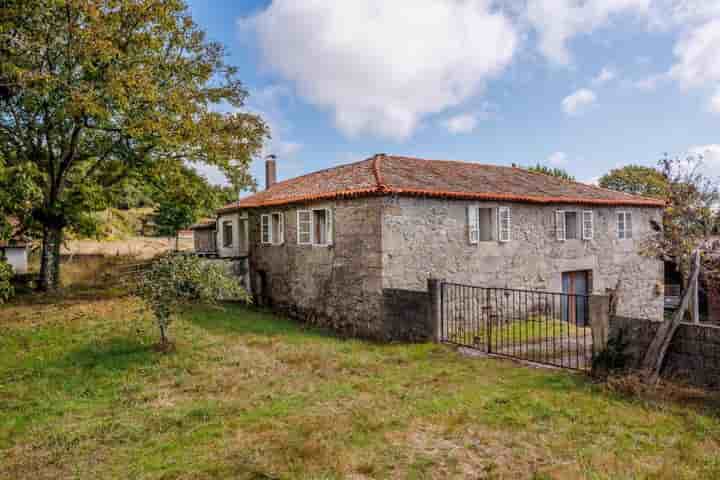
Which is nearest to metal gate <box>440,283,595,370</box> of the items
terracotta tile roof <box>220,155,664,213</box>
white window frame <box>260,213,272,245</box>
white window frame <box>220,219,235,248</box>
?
terracotta tile roof <box>220,155,664,213</box>

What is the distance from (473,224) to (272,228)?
7.92 m

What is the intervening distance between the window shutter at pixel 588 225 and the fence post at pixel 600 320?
419 inches

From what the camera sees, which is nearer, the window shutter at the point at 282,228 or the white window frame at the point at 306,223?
the white window frame at the point at 306,223

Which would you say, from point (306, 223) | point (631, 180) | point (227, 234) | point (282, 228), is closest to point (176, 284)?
point (306, 223)

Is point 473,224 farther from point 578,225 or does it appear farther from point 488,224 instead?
point 578,225

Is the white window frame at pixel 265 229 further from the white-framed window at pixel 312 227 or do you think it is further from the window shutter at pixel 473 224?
the window shutter at pixel 473 224

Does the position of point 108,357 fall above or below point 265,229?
below

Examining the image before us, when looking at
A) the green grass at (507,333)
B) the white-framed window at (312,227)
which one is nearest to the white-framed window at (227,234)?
the white-framed window at (312,227)

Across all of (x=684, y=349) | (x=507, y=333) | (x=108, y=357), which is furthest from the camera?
(x=507, y=333)

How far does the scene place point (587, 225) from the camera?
56.7 feet

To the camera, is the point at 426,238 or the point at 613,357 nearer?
the point at 613,357

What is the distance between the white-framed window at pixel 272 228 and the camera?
17031 mm

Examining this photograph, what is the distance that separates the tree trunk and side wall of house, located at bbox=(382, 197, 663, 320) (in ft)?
42.0

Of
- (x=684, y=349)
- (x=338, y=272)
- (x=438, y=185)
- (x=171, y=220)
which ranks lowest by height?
(x=684, y=349)
